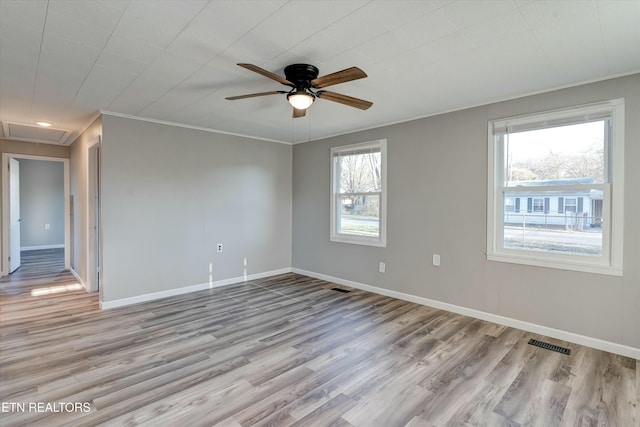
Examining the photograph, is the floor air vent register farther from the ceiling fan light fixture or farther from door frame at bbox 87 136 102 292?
door frame at bbox 87 136 102 292

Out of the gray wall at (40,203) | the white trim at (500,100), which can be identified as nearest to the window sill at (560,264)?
the white trim at (500,100)

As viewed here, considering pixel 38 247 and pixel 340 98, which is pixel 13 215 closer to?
pixel 38 247

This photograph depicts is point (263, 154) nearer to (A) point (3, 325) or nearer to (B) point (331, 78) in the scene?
(B) point (331, 78)

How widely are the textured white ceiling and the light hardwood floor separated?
8.04 feet

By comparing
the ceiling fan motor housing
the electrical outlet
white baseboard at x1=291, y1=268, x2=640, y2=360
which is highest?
the ceiling fan motor housing

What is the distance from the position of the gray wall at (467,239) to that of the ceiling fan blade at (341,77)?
6.82 feet

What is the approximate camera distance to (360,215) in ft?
16.6

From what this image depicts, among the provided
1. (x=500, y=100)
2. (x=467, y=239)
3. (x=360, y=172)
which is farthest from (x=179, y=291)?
(x=500, y=100)

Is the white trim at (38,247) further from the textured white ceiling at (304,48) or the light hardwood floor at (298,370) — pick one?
the textured white ceiling at (304,48)

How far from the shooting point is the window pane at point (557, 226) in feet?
9.79

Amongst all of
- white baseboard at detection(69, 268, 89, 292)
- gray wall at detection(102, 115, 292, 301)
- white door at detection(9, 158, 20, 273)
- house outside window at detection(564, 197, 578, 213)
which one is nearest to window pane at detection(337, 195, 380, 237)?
gray wall at detection(102, 115, 292, 301)

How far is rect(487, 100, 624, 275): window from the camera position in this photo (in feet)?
9.42

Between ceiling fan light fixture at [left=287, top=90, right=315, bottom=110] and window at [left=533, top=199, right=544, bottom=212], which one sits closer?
ceiling fan light fixture at [left=287, top=90, right=315, bottom=110]

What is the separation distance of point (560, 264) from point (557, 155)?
108cm
